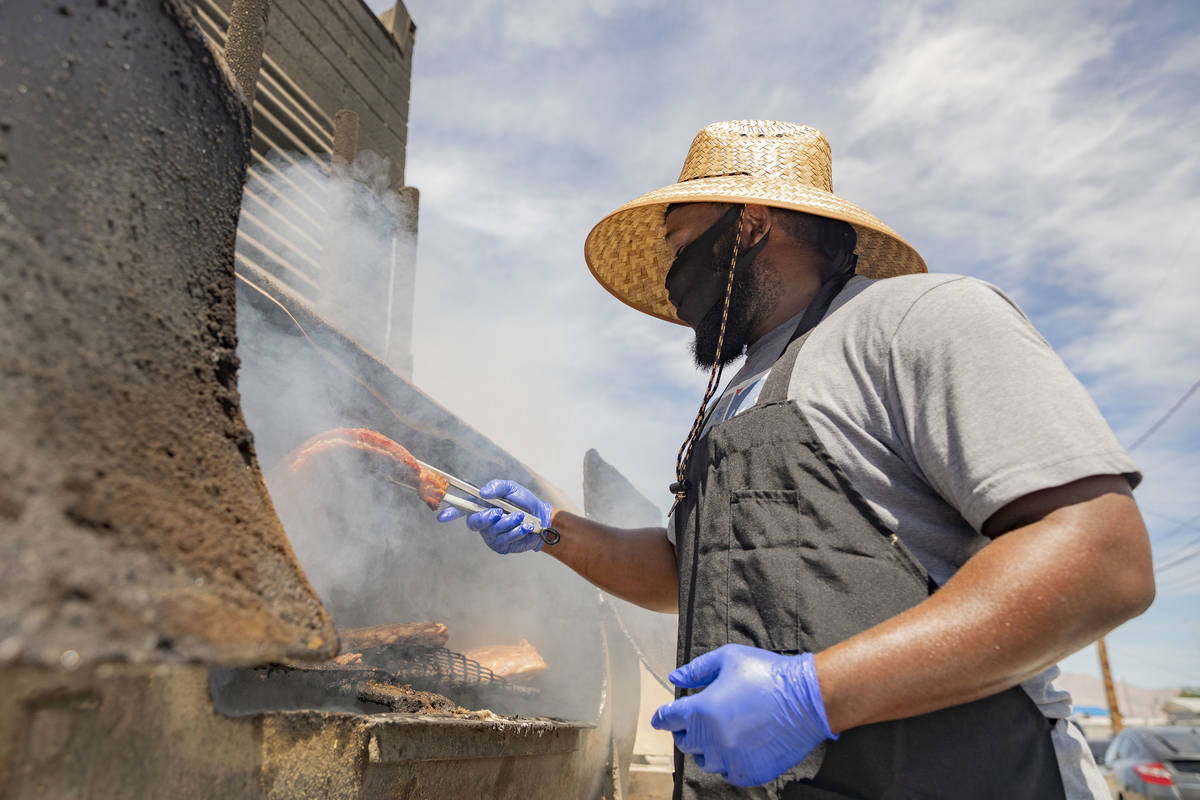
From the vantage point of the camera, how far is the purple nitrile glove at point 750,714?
136 centimetres

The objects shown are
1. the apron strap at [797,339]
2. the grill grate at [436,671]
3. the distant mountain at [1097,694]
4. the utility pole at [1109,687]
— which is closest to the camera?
the apron strap at [797,339]

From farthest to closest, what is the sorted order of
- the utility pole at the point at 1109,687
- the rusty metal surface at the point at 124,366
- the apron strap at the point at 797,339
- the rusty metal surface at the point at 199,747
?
the utility pole at the point at 1109,687 < the apron strap at the point at 797,339 < the rusty metal surface at the point at 199,747 < the rusty metal surface at the point at 124,366

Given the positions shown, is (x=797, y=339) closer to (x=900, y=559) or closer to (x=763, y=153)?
(x=900, y=559)

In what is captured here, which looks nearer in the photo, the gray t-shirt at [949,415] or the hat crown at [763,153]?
the gray t-shirt at [949,415]

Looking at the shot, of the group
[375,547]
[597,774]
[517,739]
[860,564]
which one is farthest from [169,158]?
[597,774]

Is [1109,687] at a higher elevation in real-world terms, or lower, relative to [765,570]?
lower

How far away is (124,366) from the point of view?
837mm

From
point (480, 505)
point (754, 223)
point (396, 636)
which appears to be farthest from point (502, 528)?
point (754, 223)

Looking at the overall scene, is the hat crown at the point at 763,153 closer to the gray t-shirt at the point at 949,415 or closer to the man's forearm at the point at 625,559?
the gray t-shirt at the point at 949,415

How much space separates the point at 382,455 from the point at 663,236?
1.49 m

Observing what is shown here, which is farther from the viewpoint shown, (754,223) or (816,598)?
(754,223)

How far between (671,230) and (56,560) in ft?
7.45

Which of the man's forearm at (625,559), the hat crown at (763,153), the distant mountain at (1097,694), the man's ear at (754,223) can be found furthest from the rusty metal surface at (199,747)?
the distant mountain at (1097,694)

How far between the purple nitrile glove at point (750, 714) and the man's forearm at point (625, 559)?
105 cm
